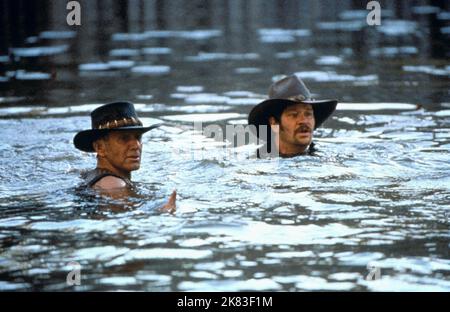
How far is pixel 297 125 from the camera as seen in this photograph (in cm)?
1397

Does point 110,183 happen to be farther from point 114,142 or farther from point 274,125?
point 274,125

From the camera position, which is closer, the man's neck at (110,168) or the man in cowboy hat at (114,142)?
the man in cowboy hat at (114,142)

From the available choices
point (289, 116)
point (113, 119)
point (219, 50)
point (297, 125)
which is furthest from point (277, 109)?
point (219, 50)

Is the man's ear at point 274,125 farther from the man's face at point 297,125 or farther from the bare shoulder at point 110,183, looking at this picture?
the bare shoulder at point 110,183

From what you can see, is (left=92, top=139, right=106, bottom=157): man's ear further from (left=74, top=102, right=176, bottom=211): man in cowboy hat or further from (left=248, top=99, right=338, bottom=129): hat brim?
(left=248, top=99, right=338, bottom=129): hat brim

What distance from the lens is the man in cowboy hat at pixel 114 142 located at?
11.7 metres

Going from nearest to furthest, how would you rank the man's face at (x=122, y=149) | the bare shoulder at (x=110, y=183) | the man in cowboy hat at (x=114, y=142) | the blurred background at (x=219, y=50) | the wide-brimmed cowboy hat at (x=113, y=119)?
the bare shoulder at (x=110, y=183), the man in cowboy hat at (x=114, y=142), the wide-brimmed cowboy hat at (x=113, y=119), the man's face at (x=122, y=149), the blurred background at (x=219, y=50)

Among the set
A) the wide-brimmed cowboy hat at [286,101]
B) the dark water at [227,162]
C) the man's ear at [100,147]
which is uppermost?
the wide-brimmed cowboy hat at [286,101]

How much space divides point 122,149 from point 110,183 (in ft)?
1.78

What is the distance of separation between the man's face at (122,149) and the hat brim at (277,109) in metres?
2.52

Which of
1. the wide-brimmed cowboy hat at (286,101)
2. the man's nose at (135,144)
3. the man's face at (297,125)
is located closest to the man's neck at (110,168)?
the man's nose at (135,144)

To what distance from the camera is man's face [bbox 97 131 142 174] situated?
39.2 feet

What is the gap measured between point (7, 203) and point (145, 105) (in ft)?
21.0

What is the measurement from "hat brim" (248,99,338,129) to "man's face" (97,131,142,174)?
2.52 m
